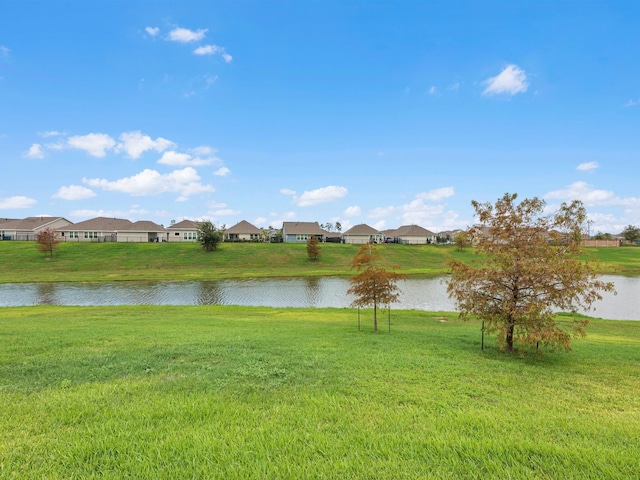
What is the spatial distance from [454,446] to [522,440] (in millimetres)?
770

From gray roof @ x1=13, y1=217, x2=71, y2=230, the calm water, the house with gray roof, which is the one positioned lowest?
the calm water

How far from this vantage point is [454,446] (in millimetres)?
3287

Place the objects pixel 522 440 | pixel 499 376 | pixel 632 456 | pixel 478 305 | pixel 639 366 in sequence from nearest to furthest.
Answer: pixel 632 456 → pixel 522 440 → pixel 499 376 → pixel 639 366 → pixel 478 305

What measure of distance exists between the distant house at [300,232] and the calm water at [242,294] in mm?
47976

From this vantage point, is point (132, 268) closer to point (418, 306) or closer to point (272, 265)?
point (272, 265)

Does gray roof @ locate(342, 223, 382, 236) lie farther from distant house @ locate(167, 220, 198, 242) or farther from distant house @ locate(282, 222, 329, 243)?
distant house @ locate(167, 220, 198, 242)

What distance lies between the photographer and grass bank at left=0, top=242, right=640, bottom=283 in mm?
41344

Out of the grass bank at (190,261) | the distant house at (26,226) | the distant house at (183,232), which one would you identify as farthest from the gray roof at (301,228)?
the distant house at (26,226)

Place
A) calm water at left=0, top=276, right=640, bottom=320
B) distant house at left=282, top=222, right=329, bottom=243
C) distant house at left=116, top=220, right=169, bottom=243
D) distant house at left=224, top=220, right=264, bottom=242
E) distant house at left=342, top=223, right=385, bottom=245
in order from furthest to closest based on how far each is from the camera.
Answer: distant house at left=342, top=223, right=385, bottom=245
distant house at left=282, top=222, right=329, bottom=243
distant house at left=224, top=220, right=264, bottom=242
distant house at left=116, top=220, right=169, bottom=243
calm water at left=0, top=276, right=640, bottom=320

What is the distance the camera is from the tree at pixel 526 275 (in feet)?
26.2

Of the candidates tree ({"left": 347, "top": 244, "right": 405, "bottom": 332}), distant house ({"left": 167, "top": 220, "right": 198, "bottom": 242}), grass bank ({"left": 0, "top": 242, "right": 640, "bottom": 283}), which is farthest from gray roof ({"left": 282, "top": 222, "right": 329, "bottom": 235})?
tree ({"left": 347, "top": 244, "right": 405, "bottom": 332})

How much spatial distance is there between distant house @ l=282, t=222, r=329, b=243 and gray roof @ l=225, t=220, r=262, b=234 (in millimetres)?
7359

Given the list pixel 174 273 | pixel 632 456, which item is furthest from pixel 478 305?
pixel 174 273

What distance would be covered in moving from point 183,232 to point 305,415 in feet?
271
